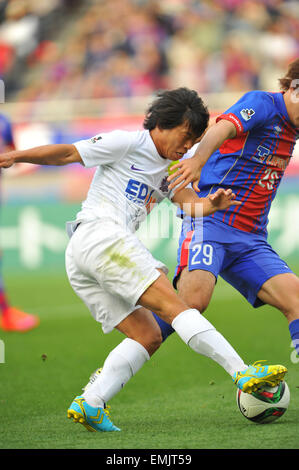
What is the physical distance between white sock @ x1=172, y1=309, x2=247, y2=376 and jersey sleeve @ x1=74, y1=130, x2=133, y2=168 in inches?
35.2

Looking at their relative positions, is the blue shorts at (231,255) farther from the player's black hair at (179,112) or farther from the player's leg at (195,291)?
the player's black hair at (179,112)

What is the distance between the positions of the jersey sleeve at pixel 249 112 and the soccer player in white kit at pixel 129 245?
0.28m

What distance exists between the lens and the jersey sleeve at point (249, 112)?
4324 millimetres

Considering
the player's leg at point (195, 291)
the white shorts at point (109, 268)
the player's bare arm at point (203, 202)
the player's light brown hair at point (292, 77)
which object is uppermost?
the player's light brown hair at point (292, 77)

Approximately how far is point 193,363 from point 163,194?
238 cm

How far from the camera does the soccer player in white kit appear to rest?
3760 millimetres

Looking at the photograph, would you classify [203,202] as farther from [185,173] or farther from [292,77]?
[292,77]

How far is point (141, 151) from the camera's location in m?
4.05

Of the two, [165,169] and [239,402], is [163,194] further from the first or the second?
[239,402]

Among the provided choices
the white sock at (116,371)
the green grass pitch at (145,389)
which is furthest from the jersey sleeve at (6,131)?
the white sock at (116,371)

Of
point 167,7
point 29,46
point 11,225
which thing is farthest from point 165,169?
point 29,46

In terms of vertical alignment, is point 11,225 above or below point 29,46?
below

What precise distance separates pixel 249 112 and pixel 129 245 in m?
1.12

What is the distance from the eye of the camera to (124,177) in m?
4.07
